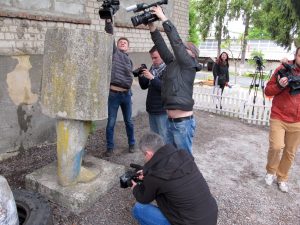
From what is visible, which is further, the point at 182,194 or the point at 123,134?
the point at 123,134

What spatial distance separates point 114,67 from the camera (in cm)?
443

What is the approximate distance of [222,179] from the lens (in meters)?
4.38

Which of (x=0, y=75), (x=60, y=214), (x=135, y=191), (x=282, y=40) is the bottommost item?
(x=60, y=214)

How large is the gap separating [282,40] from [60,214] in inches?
836

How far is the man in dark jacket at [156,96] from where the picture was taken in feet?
13.0

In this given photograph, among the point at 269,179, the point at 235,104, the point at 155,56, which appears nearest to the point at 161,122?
the point at 155,56

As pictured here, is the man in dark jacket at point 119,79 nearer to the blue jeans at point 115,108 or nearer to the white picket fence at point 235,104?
the blue jeans at point 115,108

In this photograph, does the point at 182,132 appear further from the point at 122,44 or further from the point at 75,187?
the point at 122,44

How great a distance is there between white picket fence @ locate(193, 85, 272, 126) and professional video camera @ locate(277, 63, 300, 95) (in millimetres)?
4319

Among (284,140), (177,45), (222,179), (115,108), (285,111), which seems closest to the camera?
(177,45)

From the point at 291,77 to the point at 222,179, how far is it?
1704mm

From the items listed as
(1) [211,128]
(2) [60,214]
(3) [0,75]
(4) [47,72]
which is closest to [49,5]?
(3) [0,75]

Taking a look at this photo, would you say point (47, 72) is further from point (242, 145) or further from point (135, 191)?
point (242, 145)

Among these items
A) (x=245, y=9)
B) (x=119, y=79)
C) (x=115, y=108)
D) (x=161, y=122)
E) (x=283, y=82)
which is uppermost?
(x=245, y=9)
